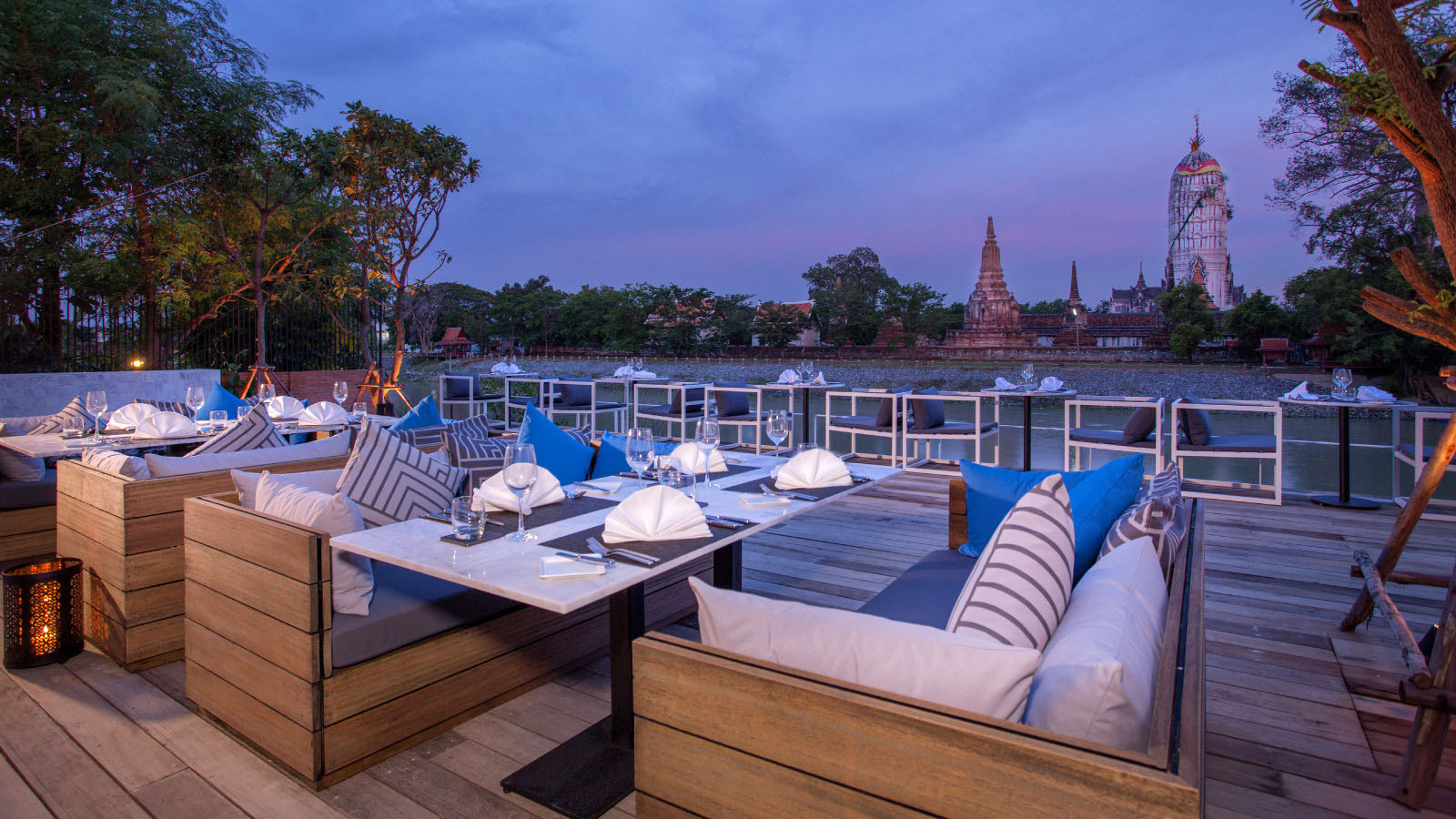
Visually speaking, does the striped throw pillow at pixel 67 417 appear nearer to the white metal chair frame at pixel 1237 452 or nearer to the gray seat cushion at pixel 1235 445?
the white metal chair frame at pixel 1237 452

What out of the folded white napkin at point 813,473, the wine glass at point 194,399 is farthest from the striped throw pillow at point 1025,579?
the wine glass at point 194,399

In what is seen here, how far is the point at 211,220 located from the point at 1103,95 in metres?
24.3

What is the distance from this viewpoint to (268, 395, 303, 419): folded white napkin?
502cm

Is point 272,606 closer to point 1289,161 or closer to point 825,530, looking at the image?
point 825,530

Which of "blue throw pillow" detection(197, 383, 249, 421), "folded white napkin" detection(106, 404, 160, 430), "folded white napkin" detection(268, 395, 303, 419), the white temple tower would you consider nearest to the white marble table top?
"folded white napkin" detection(106, 404, 160, 430)

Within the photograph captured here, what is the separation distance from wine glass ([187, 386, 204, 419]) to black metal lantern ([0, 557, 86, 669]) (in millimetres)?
2322

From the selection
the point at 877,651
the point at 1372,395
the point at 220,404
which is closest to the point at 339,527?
the point at 877,651

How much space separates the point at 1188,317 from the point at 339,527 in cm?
3920

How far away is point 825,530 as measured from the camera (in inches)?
175

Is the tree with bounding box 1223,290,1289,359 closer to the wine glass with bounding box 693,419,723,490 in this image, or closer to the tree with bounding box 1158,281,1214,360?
the tree with bounding box 1158,281,1214,360

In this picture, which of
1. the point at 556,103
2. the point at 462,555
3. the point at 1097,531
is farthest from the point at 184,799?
the point at 556,103

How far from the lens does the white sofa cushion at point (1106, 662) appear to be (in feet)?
2.96

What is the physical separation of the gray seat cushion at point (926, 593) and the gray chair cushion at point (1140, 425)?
10.5ft

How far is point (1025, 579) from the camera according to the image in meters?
1.22
